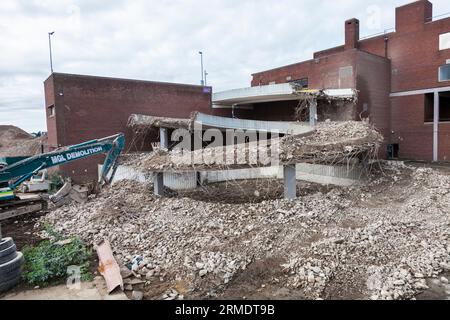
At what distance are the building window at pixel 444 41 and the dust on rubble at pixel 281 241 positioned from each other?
43.0 ft

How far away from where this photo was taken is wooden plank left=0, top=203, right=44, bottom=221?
905 centimetres

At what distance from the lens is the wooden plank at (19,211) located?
905cm

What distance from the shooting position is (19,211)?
9.42m

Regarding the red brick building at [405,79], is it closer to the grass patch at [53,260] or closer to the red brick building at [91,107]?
the red brick building at [91,107]

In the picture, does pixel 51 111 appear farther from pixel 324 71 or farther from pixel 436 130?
pixel 436 130

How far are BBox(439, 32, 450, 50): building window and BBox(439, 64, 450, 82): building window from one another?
127 centimetres

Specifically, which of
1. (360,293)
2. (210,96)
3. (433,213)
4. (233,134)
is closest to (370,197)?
(433,213)

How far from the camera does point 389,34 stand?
22328 millimetres

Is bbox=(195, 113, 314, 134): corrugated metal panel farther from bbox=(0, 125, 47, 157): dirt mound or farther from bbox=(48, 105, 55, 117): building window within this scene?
bbox=(0, 125, 47, 157): dirt mound

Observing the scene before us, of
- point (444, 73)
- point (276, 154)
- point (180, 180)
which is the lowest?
point (180, 180)

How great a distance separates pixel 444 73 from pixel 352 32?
790 centimetres

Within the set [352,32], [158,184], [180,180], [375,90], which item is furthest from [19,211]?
[352,32]
